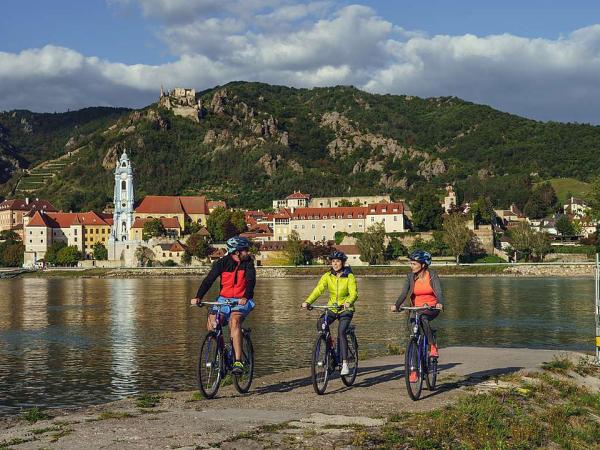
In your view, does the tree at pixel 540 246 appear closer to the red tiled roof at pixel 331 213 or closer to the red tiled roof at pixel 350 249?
the red tiled roof at pixel 350 249

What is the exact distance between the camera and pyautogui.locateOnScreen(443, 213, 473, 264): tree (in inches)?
4412

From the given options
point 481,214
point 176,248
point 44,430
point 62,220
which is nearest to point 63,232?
point 62,220

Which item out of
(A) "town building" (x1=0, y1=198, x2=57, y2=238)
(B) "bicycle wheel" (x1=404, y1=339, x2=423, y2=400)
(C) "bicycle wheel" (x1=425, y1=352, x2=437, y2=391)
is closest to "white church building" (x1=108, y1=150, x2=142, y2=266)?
(A) "town building" (x1=0, y1=198, x2=57, y2=238)

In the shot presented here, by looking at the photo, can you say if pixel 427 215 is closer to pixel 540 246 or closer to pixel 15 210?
pixel 540 246

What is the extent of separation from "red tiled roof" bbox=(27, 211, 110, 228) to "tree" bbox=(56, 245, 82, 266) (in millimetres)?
11113

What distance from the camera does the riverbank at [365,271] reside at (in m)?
105

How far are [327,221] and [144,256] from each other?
2963 cm

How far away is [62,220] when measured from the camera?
15162 cm

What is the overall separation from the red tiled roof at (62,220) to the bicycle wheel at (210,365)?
140 metres

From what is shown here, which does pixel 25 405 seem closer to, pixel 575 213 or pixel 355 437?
pixel 355 437

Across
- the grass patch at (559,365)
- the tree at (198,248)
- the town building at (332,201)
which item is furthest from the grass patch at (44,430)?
the town building at (332,201)

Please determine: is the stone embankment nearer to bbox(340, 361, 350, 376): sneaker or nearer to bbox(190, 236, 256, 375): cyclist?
bbox(340, 361, 350, 376): sneaker

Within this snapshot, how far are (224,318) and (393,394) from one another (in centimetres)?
296

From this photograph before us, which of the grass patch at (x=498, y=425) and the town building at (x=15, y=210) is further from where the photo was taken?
the town building at (x=15, y=210)
